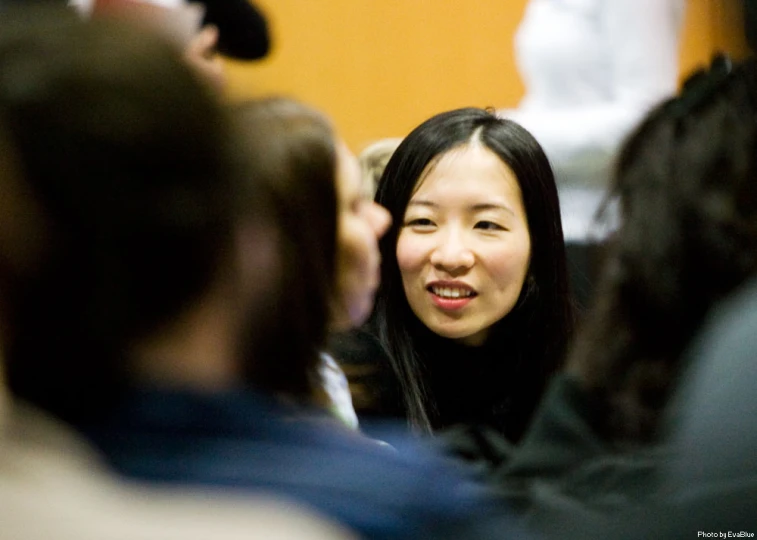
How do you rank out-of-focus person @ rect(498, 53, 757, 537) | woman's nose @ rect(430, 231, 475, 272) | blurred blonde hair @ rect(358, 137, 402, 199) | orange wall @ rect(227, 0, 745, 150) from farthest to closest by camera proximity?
orange wall @ rect(227, 0, 745, 150)
blurred blonde hair @ rect(358, 137, 402, 199)
woman's nose @ rect(430, 231, 475, 272)
out-of-focus person @ rect(498, 53, 757, 537)

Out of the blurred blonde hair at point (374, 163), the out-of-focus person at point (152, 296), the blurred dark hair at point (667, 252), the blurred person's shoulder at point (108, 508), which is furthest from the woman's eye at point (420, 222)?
the blurred person's shoulder at point (108, 508)

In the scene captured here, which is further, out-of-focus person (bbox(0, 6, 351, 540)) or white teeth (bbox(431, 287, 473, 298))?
white teeth (bbox(431, 287, 473, 298))

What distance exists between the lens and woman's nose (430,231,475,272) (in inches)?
79.5

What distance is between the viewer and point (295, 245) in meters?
0.95

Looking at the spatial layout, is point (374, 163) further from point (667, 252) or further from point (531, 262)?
point (667, 252)

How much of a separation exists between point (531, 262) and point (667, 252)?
1020 millimetres

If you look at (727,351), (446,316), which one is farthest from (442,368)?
(727,351)

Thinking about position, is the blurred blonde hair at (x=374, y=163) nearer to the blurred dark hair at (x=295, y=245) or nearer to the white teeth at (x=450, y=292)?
the white teeth at (x=450, y=292)

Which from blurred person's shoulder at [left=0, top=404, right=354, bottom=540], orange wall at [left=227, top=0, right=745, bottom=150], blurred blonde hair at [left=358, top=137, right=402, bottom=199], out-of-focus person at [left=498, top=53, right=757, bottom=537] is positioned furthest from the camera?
orange wall at [left=227, top=0, right=745, bottom=150]

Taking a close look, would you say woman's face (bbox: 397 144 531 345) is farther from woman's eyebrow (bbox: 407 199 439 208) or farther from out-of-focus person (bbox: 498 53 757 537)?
out-of-focus person (bbox: 498 53 757 537)

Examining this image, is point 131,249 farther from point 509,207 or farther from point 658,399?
point 509,207

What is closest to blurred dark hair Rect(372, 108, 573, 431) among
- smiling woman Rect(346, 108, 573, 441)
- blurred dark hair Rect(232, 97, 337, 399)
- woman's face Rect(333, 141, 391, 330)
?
smiling woman Rect(346, 108, 573, 441)

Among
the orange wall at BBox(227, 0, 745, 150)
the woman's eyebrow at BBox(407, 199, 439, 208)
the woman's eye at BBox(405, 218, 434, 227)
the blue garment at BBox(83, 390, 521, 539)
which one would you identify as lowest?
the blue garment at BBox(83, 390, 521, 539)

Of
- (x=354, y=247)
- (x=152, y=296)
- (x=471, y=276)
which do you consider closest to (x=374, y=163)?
(x=471, y=276)
